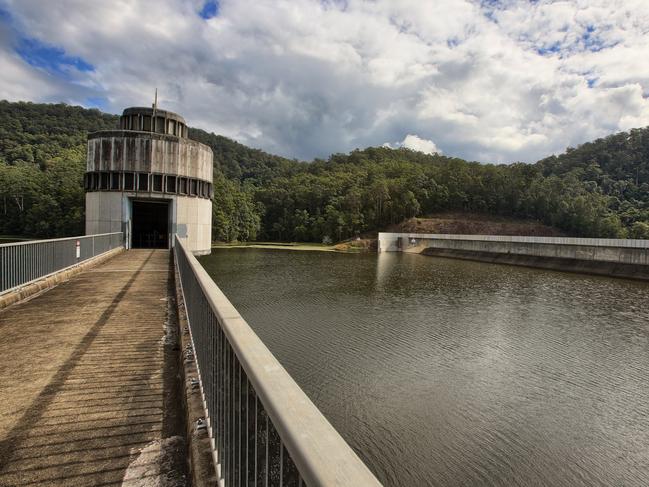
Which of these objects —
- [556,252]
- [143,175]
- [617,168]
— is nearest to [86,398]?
[143,175]

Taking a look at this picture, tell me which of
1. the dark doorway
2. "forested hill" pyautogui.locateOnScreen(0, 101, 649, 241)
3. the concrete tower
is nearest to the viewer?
the concrete tower

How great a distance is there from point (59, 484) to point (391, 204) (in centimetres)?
7406

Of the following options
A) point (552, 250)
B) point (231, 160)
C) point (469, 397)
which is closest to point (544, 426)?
point (469, 397)

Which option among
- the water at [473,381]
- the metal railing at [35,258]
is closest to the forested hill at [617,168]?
the water at [473,381]

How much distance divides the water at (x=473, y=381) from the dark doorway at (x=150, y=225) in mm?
19187

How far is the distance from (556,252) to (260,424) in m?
42.8

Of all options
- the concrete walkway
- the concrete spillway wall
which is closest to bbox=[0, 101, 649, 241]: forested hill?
the concrete spillway wall

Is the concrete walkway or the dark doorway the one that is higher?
the dark doorway

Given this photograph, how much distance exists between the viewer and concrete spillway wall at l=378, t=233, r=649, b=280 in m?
31.5

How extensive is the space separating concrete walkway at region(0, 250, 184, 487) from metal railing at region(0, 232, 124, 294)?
729 millimetres

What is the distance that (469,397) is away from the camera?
8242 mm


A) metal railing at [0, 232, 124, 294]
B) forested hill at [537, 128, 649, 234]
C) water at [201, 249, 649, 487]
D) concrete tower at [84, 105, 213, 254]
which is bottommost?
water at [201, 249, 649, 487]

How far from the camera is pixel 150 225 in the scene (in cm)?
3741

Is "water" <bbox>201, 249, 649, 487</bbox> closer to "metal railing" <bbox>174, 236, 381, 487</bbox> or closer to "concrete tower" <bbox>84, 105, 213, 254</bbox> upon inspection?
"metal railing" <bbox>174, 236, 381, 487</bbox>
